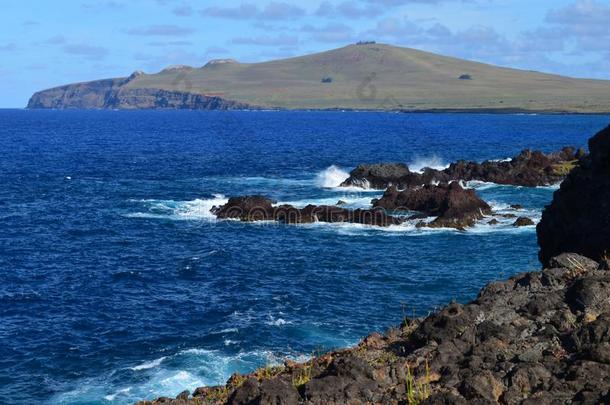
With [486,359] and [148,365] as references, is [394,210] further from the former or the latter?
[486,359]

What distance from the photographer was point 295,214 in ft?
195

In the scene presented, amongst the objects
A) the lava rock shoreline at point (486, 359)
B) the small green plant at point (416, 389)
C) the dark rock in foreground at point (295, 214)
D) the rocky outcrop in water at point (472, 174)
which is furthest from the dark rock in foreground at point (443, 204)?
the small green plant at point (416, 389)

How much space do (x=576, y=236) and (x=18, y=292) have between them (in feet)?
89.4

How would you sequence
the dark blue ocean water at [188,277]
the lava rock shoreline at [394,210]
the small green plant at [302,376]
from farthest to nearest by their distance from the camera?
1. the lava rock shoreline at [394,210]
2. the dark blue ocean water at [188,277]
3. the small green plant at [302,376]

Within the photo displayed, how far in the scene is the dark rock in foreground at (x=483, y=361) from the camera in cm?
1667

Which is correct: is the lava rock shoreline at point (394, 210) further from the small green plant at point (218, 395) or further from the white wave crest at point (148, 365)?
the small green plant at point (218, 395)

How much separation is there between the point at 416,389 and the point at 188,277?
27.0 metres

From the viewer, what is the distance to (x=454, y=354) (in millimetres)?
19062

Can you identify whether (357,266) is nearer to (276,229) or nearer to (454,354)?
(276,229)

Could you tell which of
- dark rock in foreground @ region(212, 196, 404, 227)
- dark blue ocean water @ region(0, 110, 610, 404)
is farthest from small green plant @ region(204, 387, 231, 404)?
dark rock in foreground @ region(212, 196, 404, 227)

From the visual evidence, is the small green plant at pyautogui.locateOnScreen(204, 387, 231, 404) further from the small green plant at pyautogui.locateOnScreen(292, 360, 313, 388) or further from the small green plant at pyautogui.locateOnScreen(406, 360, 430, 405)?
the small green plant at pyautogui.locateOnScreen(406, 360, 430, 405)

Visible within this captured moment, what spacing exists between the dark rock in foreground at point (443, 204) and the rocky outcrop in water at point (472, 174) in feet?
35.1

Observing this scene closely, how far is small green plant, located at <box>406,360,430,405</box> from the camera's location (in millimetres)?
16781

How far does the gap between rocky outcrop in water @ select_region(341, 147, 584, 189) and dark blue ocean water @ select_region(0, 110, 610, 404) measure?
12.2 ft
